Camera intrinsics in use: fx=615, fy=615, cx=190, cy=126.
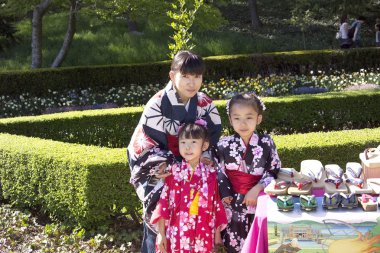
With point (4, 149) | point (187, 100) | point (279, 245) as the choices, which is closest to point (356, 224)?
point (279, 245)

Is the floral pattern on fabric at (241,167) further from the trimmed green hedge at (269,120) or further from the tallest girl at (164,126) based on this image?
the trimmed green hedge at (269,120)

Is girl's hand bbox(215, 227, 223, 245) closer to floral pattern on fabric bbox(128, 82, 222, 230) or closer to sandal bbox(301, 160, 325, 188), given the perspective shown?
floral pattern on fabric bbox(128, 82, 222, 230)

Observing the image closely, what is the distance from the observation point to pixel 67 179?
17.7 ft

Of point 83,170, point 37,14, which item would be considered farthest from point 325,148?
point 37,14

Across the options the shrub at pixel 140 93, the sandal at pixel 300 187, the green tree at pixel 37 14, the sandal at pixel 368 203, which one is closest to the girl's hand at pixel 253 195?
the sandal at pixel 300 187

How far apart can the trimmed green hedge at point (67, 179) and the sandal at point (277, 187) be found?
83.3 inches

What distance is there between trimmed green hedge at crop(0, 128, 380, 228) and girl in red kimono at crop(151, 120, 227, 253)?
175cm

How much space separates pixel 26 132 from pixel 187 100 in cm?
523

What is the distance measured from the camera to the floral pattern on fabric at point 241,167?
3408 mm

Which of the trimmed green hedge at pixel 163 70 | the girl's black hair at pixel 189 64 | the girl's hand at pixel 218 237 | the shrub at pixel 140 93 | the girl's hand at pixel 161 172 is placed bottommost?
the shrub at pixel 140 93

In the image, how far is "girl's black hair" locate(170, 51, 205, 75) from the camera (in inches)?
132

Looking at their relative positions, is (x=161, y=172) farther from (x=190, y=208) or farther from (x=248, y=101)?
(x=248, y=101)

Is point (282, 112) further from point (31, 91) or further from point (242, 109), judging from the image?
point (31, 91)

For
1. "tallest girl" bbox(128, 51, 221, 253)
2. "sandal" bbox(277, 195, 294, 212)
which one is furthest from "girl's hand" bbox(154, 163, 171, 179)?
"sandal" bbox(277, 195, 294, 212)
